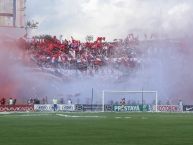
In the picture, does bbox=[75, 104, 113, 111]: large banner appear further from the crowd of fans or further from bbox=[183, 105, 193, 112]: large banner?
the crowd of fans

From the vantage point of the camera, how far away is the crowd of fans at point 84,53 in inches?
3307

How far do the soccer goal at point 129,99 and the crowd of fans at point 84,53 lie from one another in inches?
312

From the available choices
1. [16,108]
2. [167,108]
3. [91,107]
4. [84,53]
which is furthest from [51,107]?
[84,53]

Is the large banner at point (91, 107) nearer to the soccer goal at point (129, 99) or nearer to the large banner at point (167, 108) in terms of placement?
the soccer goal at point (129, 99)

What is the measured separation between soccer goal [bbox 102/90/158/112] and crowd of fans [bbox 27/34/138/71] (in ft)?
26.0

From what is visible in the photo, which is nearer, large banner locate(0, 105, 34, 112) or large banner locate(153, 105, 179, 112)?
large banner locate(0, 105, 34, 112)

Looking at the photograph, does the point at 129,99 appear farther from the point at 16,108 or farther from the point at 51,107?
the point at 16,108

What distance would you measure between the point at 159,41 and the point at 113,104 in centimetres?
1285

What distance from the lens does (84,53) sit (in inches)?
3595

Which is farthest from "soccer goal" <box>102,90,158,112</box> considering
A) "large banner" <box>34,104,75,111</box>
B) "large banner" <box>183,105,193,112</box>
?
"large banner" <box>34,104,75,111</box>

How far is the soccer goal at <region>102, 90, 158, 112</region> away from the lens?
6941 centimetres

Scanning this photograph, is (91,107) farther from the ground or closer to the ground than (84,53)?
closer to the ground

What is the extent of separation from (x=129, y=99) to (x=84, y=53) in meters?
19.1

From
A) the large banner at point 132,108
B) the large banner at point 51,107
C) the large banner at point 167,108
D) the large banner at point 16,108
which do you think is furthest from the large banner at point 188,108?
the large banner at point 16,108
